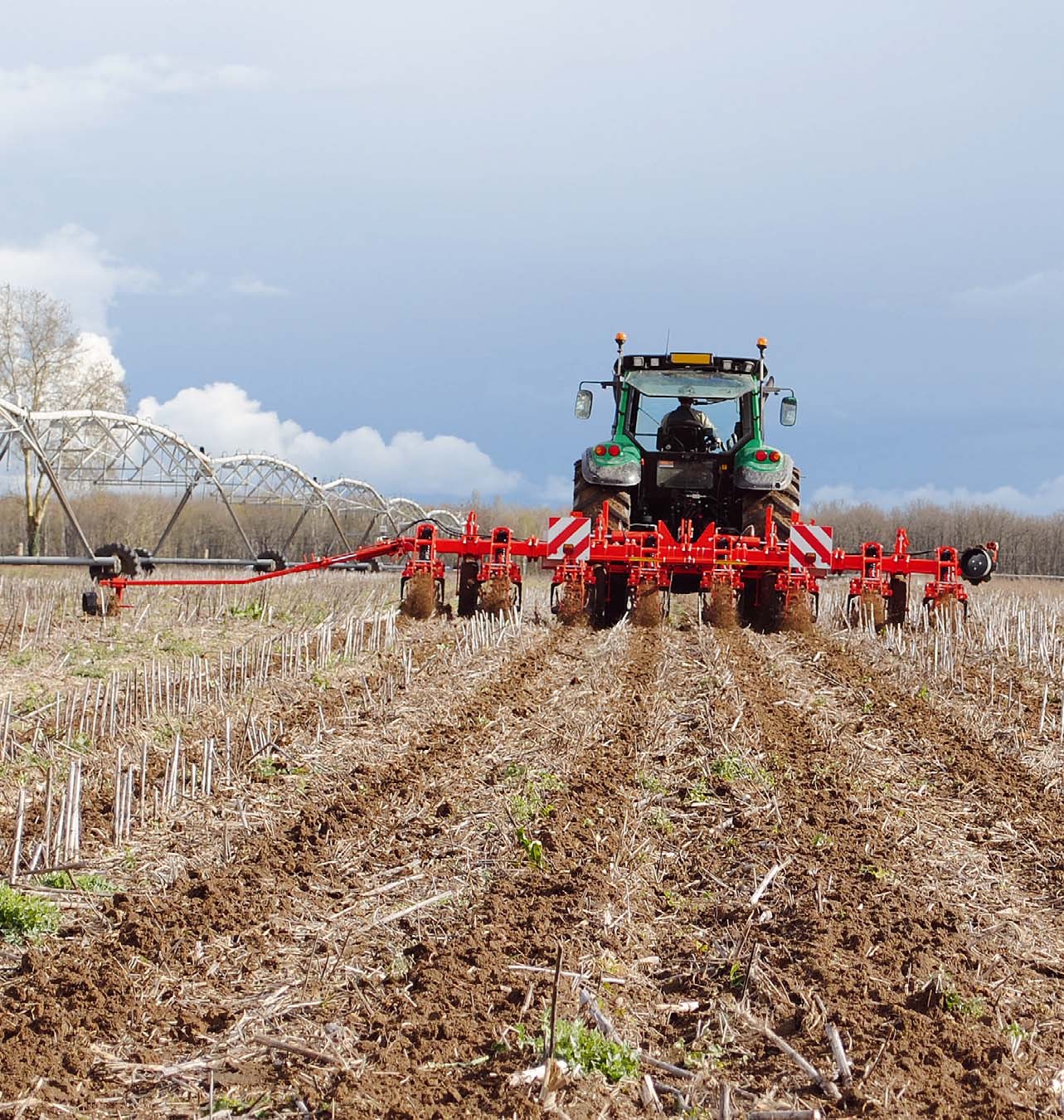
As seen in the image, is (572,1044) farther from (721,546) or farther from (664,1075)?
(721,546)

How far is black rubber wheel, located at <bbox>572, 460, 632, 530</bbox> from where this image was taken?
1028cm

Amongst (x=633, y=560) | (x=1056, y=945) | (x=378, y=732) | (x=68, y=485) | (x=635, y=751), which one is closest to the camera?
(x=1056, y=945)

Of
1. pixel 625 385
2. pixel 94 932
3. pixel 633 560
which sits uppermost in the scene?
pixel 625 385

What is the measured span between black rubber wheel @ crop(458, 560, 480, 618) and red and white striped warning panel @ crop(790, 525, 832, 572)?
296cm

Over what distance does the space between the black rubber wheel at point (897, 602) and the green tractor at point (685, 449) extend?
1262 millimetres

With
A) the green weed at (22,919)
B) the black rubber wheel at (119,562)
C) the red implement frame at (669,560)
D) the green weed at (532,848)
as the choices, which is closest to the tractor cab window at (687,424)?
the red implement frame at (669,560)

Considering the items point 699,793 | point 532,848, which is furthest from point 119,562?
point 532,848

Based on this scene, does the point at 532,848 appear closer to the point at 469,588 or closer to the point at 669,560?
the point at 669,560

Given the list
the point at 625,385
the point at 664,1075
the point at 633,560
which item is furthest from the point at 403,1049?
the point at 625,385

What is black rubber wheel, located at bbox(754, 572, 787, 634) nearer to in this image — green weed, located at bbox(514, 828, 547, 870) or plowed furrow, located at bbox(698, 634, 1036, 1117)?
plowed furrow, located at bbox(698, 634, 1036, 1117)

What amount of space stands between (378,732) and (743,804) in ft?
7.02

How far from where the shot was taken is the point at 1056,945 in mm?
2990

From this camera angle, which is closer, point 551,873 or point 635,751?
point 551,873

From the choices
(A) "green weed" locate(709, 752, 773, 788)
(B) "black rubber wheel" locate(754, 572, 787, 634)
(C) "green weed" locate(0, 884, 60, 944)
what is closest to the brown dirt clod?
(B) "black rubber wheel" locate(754, 572, 787, 634)
